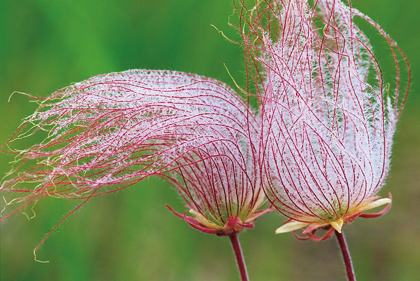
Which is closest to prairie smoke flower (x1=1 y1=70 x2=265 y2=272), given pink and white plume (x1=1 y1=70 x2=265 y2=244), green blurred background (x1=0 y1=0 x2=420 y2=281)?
pink and white plume (x1=1 y1=70 x2=265 y2=244)

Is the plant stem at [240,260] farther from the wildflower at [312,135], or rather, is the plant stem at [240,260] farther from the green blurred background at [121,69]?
the green blurred background at [121,69]

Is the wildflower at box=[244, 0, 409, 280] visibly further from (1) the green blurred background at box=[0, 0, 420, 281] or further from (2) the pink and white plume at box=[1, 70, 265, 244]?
(1) the green blurred background at box=[0, 0, 420, 281]

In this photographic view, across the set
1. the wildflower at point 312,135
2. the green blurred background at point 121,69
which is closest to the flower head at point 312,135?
the wildflower at point 312,135

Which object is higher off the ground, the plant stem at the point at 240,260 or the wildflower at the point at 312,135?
the wildflower at the point at 312,135

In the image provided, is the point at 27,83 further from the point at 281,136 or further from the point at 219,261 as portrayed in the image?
the point at 281,136

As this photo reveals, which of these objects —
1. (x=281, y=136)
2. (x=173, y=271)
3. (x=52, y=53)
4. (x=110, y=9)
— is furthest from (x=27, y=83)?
(x=281, y=136)

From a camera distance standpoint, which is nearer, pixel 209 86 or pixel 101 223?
pixel 209 86
